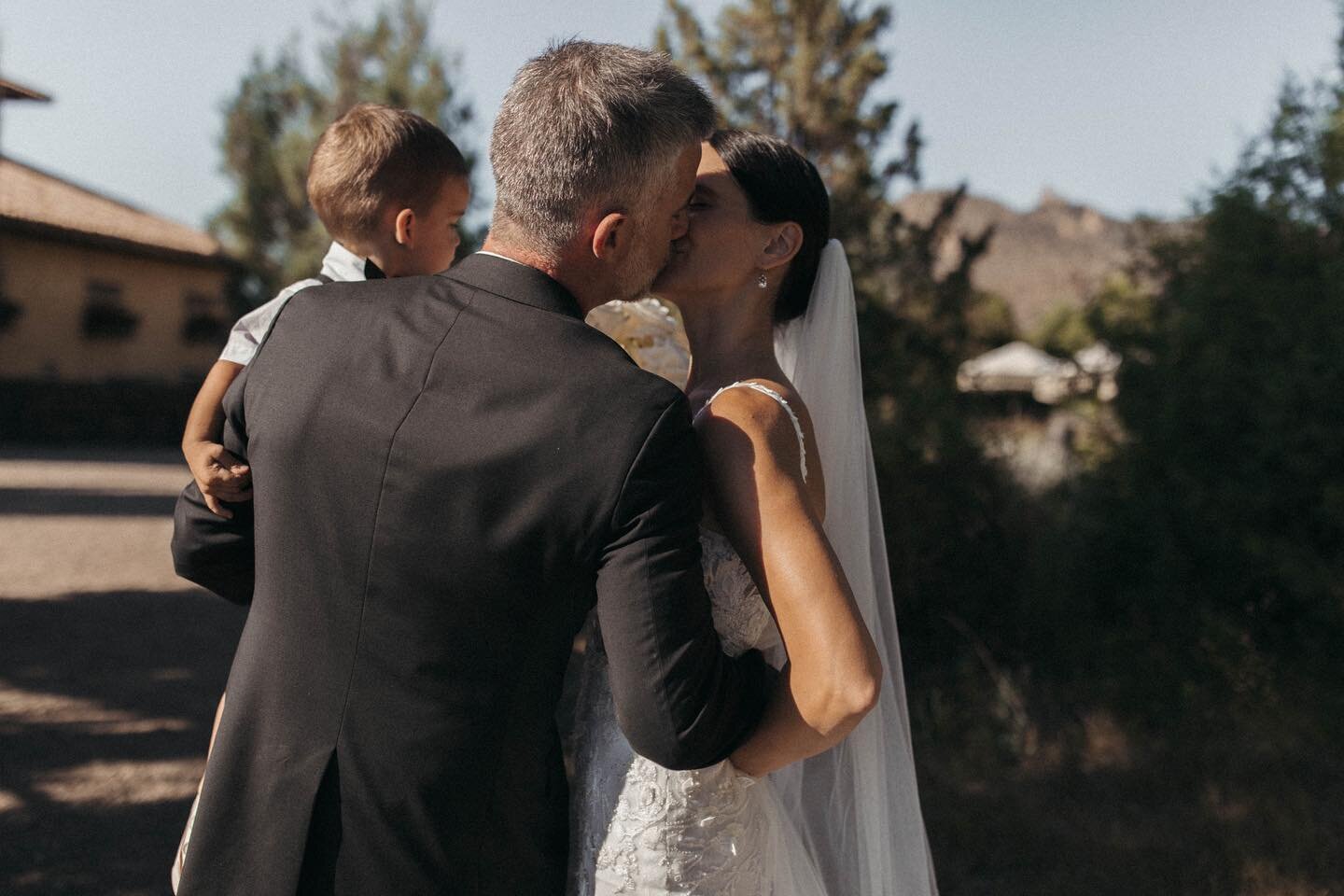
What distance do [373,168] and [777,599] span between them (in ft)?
4.99

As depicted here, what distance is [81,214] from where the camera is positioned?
79.3 ft

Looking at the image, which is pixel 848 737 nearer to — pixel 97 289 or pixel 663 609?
pixel 663 609

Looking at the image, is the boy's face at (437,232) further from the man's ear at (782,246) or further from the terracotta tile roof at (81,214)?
the terracotta tile roof at (81,214)

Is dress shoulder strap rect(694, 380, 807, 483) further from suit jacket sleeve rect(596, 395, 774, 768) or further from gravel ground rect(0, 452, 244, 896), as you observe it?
gravel ground rect(0, 452, 244, 896)

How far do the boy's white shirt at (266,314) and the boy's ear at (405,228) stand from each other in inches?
4.0

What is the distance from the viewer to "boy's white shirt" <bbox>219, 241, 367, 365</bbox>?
258 cm

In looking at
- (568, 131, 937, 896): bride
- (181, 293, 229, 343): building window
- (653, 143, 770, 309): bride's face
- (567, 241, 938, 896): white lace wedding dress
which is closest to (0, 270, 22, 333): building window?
(181, 293, 229, 343): building window

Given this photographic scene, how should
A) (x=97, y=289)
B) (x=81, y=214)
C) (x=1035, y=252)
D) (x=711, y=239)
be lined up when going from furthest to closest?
(x=1035, y=252), (x=81, y=214), (x=97, y=289), (x=711, y=239)

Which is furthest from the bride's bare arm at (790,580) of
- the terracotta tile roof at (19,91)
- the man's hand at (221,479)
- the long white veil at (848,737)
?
the terracotta tile roof at (19,91)

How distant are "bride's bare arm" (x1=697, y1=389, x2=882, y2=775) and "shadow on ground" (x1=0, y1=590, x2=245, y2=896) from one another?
333cm

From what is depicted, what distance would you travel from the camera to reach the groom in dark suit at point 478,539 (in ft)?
4.79

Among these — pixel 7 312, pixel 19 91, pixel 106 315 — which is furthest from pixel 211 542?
pixel 106 315

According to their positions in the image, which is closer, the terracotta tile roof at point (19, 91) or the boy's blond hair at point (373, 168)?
the boy's blond hair at point (373, 168)

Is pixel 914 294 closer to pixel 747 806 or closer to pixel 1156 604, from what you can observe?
pixel 1156 604
